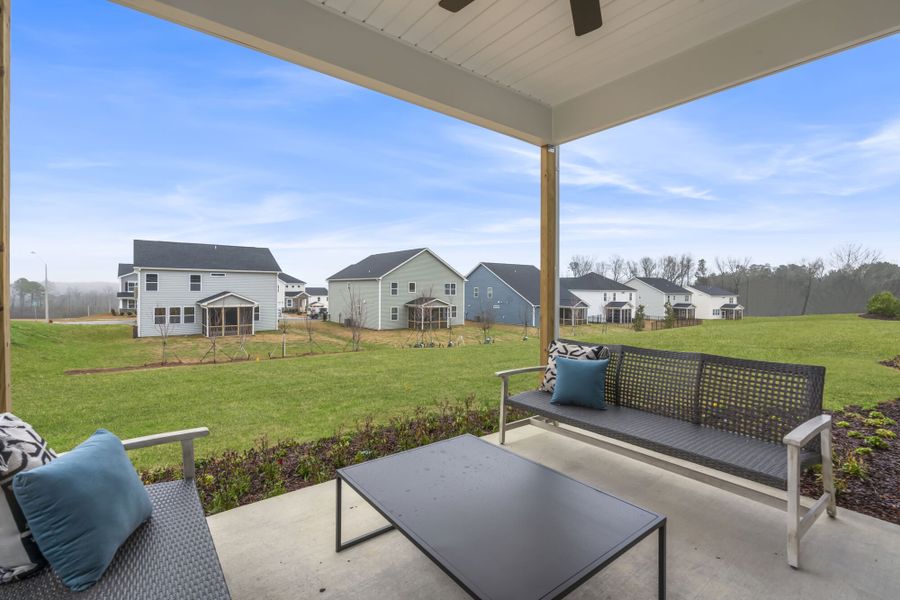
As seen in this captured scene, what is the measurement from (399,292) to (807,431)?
276 cm

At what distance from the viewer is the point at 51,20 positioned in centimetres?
222

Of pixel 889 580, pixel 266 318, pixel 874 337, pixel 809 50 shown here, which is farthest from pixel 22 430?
pixel 874 337

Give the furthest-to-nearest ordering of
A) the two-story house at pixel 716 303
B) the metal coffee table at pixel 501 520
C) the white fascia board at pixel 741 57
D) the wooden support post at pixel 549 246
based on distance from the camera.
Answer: the wooden support post at pixel 549 246, the two-story house at pixel 716 303, the white fascia board at pixel 741 57, the metal coffee table at pixel 501 520

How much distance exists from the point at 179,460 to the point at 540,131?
3.80m

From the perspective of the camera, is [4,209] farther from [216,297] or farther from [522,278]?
[522,278]

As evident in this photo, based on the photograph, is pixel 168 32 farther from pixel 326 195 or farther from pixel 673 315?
pixel 673 315

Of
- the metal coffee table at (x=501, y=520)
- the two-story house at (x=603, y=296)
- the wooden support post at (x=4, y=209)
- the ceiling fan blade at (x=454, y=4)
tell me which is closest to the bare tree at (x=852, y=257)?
the two-story house at (x=603, y=296)

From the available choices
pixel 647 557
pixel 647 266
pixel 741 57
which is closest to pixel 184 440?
pixel 647 557

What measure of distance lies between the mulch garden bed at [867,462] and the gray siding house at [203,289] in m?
3.68

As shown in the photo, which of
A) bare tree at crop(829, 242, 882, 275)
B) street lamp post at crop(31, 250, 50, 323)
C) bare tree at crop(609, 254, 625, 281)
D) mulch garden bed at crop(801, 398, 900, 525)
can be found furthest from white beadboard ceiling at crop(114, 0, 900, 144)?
mulch garden bed at crop(801, 398, 900, 525)

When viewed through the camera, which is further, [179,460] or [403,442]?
[403,442]

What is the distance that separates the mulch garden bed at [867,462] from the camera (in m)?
2.31

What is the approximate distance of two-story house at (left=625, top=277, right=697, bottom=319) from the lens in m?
3.53

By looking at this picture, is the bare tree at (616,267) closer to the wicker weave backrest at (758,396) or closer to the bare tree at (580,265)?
the bare tree at (580,265)
